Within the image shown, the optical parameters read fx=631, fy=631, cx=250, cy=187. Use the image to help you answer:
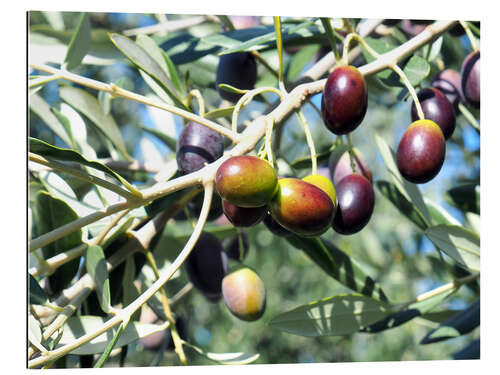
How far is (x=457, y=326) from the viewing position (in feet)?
3.40

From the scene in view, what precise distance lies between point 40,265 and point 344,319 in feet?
1.48

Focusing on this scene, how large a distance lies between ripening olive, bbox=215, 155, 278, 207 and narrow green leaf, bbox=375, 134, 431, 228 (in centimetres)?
44

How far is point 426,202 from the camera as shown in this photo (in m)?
1.08

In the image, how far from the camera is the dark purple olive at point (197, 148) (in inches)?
30.4

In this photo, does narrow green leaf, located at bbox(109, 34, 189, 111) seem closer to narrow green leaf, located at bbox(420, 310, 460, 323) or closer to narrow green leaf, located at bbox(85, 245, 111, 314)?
narrow green leaf, located at bbox(85, 245, 111, 314)

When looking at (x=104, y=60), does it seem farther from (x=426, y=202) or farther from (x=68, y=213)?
(x=426, y=202)

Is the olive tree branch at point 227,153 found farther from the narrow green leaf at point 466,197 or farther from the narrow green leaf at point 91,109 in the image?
the narrow green leaf at point 466,197

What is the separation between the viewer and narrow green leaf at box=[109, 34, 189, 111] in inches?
31.8

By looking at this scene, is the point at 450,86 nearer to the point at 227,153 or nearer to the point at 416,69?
the point at 416,69

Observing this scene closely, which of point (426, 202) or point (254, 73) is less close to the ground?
point (254, 73)

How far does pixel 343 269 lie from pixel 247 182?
469mm
